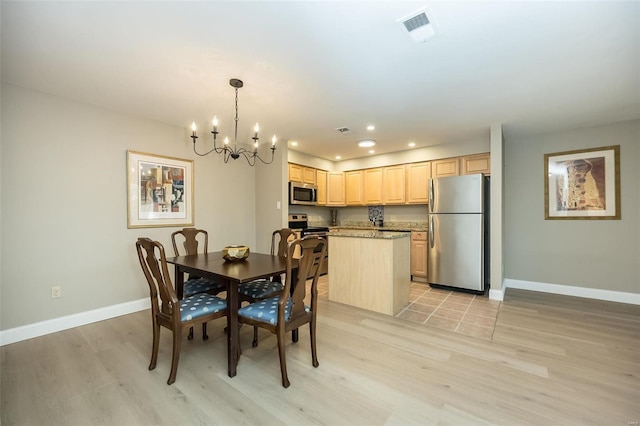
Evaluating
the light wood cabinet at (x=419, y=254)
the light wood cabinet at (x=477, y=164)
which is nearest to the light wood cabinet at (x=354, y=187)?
the light wood cabinet at (x=419, y=254)

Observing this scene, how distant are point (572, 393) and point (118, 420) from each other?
9.32 ft

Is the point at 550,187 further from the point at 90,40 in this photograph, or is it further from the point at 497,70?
the point at 90,40

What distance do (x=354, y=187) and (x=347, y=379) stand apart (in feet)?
14.2

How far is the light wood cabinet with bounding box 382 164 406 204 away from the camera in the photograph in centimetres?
527

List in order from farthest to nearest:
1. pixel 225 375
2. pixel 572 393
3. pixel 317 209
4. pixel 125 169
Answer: pixel 317 209, pixel 125 169, pixel 225 375, pixel 572 393

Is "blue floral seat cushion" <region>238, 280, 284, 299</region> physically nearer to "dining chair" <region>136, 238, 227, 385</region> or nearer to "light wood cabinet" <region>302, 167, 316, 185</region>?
"dining chair" <region>136, 238, 227, 385</region>

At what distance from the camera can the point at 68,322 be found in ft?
9.52

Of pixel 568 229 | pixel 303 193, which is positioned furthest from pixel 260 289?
pixel 568 229

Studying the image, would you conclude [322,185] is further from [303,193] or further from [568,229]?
[568,229]

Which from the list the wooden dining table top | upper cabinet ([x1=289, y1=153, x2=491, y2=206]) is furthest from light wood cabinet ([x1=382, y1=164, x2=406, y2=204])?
the wooden dining table top

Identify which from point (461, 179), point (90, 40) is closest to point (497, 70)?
point (461, 179)

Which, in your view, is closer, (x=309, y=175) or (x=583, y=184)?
(x=583, y=184)

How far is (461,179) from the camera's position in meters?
4.18

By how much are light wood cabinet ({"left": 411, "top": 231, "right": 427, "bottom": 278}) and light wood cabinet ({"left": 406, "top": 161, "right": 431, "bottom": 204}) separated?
641 mm
